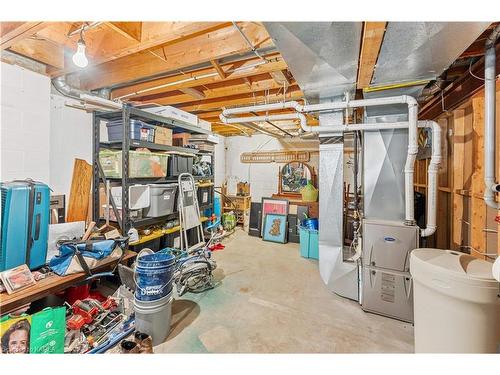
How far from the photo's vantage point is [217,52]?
6.59ft

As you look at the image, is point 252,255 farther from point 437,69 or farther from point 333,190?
point 437,69

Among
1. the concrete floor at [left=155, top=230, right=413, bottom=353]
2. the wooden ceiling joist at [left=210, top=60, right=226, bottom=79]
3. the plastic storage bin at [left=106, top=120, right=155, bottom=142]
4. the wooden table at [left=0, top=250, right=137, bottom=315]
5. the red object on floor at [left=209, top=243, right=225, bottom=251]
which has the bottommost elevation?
the concrete floor at [left=155, top=230, right=413, bottom=353]

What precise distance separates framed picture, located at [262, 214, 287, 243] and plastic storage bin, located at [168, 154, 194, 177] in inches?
83.3

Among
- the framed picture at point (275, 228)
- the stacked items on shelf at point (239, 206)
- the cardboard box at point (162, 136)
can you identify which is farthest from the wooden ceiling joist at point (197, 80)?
the stacked items on shelf at point (239, 206)

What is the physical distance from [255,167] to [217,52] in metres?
4.22

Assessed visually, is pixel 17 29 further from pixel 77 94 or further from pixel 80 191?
pixel 80 191

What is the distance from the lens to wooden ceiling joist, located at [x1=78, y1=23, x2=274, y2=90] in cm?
193

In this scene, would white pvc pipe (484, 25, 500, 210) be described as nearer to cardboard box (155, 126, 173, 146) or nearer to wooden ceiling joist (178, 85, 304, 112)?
wooden ceiling joist (178, 85, 304, 112)

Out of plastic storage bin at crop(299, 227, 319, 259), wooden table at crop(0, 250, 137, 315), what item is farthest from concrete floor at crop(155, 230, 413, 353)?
wooden table at crop(0, 250, 137, 315)

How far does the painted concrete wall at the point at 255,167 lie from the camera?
5938 millimetres
